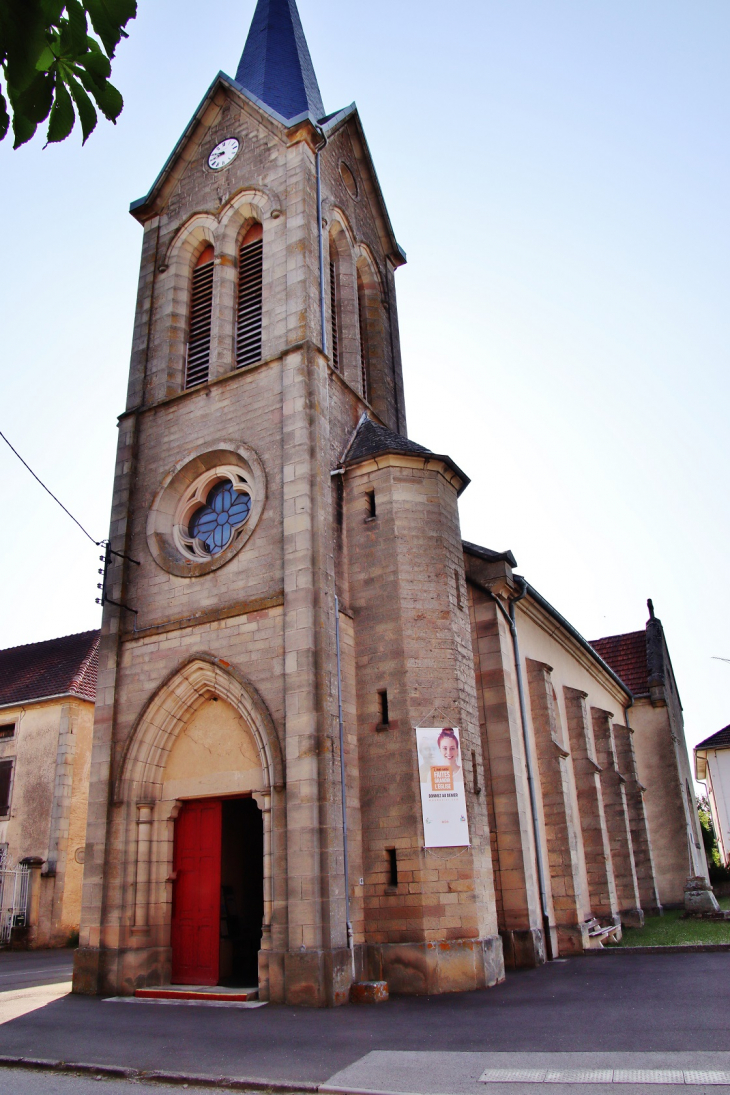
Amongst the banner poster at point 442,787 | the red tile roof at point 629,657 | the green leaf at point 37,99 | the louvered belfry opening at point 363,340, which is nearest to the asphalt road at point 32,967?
the banner poster at point 442,787

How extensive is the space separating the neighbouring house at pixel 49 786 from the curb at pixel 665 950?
13601 millimetres

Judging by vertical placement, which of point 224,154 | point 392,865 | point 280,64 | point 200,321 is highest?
point 280,64

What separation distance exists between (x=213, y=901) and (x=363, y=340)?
40.8ft

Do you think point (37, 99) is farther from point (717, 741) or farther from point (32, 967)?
point (717, 741)

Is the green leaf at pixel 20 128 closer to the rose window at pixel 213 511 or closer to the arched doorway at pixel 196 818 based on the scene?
the arched doorway at pixel 196 818

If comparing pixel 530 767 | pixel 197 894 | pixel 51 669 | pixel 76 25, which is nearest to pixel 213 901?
pixel 197 894

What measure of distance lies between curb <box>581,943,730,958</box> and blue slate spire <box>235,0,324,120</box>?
1815cm

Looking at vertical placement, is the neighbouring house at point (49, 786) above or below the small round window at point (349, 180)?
below

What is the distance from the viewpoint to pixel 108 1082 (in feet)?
21.8

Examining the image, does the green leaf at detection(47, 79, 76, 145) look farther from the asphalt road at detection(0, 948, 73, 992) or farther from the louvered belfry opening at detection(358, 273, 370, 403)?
the louvered belfry opening at detection(358, 273, 370, 403)

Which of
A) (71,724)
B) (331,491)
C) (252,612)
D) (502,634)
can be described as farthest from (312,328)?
(71,724)

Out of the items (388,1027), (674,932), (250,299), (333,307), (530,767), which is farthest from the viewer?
(333,307)

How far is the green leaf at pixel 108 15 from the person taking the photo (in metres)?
2.08

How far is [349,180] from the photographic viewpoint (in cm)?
1891
